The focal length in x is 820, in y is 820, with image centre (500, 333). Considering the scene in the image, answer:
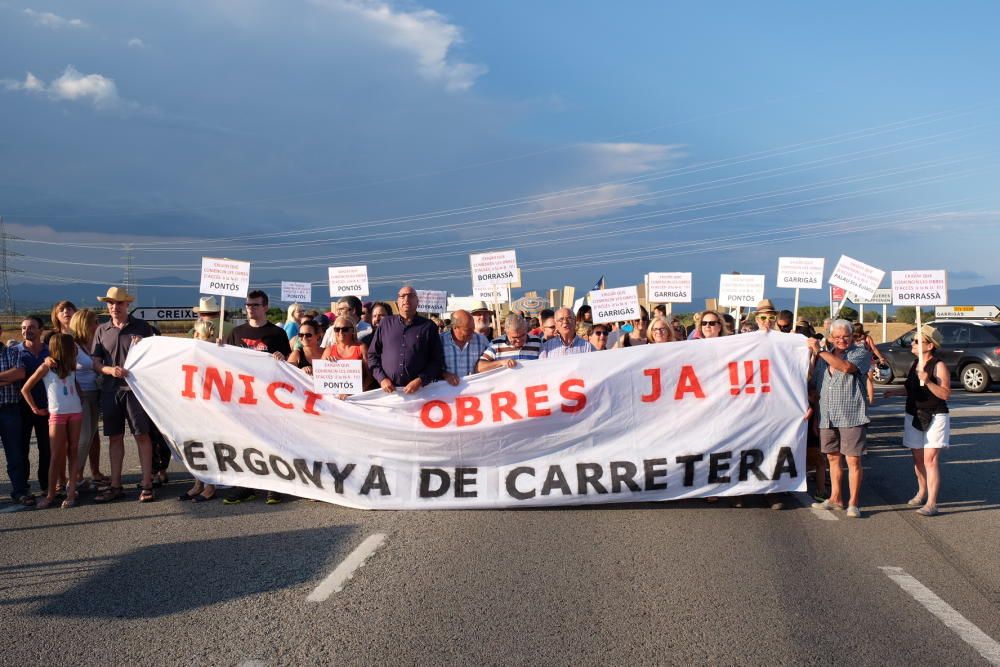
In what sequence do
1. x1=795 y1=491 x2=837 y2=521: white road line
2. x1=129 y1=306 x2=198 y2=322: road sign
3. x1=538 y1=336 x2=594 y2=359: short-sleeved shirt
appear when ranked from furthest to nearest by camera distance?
1. x1=129 y1=306 x2=198 y2=322: road sign
2. x1=538 y1=336 x2=594 y2=359: short-sleeved shirt
3. x1=795 y1=491 x2=837 y2=521: white road line

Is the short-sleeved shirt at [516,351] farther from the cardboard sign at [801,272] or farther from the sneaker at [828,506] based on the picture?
the cardboard sign at [801,272]

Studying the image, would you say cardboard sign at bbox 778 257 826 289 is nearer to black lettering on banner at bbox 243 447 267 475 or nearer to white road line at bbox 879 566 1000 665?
white road line at bbox 879 566 1000 665

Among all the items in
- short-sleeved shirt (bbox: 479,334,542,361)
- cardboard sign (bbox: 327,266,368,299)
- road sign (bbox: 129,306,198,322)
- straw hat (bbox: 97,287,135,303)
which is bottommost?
short-sleeved shirt (bbox: 479,334,542,361)

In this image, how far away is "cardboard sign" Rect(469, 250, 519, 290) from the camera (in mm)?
13422

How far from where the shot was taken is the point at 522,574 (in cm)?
554

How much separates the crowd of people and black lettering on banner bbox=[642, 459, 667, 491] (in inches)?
32.0

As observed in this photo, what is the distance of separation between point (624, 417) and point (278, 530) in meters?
3.23

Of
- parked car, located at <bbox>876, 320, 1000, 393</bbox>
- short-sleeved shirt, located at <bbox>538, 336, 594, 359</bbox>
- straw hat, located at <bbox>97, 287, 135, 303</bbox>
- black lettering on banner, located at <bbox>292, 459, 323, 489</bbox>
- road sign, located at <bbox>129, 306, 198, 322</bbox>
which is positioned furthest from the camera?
road sign, located at <bbox>129, 306, 198, 322</bbox>

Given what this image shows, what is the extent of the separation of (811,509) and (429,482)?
3531 mm

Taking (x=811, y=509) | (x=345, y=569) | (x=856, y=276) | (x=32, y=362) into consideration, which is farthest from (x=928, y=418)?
(x=32, y=362)

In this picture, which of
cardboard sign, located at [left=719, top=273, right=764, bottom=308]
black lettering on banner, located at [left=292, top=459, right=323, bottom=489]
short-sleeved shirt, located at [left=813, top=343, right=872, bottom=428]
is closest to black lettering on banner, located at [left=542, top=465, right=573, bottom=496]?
black lettering on banner, located at [left=292, top=459, right=323, bottom=489]

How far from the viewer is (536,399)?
25.2 feet

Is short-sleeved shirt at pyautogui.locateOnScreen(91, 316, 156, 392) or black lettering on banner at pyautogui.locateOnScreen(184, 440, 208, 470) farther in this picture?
short-sleeved shirt at pyautogui.locateOnScreen(91, 316, 156, 392)

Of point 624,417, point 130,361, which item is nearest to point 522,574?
point 624,417
